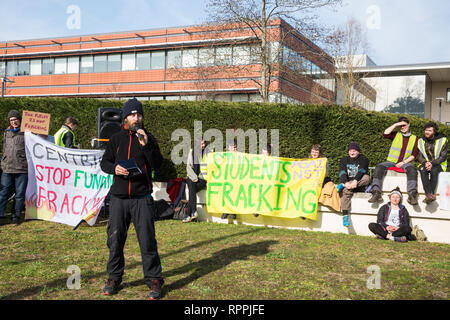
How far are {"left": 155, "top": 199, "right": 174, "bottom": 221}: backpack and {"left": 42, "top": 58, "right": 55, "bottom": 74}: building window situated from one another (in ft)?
138

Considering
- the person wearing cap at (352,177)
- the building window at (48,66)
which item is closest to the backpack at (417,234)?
the person wearing cap at (352,177)

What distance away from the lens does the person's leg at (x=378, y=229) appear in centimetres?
781

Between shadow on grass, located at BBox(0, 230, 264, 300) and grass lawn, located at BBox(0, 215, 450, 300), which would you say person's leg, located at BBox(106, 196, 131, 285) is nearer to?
grass lawn, located at BBox(0, 215, 450, 300)

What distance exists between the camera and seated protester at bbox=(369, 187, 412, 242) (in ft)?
25.1

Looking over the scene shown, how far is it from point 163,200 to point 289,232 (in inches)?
129

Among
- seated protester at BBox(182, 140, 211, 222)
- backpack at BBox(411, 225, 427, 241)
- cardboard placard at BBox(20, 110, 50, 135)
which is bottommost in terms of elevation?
backpack at BBox(411, 225, 427, 241)

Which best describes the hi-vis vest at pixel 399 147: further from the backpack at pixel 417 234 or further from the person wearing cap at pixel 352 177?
the backpack at pixel 417 234

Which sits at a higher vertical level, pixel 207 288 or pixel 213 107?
pixel 213 107

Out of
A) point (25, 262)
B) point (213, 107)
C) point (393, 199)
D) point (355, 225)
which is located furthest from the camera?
point (213, 107)

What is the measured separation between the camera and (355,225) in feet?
27.7

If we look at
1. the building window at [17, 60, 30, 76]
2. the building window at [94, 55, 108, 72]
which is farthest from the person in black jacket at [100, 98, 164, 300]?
the building window at [17, 60, 30, 76]

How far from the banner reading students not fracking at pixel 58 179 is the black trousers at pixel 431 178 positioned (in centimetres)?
658
